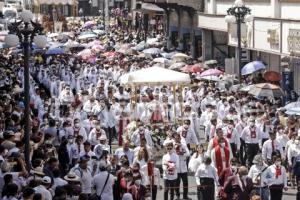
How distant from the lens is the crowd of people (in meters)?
15.6

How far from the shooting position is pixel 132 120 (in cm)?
2536

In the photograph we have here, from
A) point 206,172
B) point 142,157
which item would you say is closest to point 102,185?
point 142,157

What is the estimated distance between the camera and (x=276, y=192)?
17.5 m

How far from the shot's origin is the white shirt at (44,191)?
13430 millimetres

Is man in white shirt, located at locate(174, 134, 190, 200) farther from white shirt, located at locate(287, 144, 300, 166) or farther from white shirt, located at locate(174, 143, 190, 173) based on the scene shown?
white shirt, located at locate(287, 144, 300, 166)

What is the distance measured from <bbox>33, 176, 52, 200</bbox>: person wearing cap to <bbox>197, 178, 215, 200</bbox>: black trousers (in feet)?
14.3

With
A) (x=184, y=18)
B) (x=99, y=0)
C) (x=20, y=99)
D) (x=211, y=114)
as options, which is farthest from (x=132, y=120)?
(x=99, y=0)

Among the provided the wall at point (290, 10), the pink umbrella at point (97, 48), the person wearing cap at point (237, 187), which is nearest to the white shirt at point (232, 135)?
the person wearing cap at point (237, 187)

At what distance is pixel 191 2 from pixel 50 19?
114ft

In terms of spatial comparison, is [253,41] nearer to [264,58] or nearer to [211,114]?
[264,58]

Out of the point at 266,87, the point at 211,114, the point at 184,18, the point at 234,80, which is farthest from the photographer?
the point at 184,18

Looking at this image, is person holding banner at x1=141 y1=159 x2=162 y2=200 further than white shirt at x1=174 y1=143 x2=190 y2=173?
No

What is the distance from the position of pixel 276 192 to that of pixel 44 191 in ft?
19.2

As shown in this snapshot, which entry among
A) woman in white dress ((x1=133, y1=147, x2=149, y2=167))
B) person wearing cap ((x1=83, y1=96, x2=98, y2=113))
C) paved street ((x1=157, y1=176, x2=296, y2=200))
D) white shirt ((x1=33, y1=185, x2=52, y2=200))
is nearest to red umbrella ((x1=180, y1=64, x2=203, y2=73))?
person wearing cap ((x1=83, y1=96, x2=98, y2=113))
